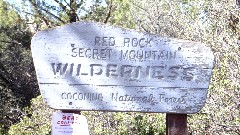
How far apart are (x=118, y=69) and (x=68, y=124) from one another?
0.54m

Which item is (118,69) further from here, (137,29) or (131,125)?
(137,29)

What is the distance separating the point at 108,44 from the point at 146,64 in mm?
287

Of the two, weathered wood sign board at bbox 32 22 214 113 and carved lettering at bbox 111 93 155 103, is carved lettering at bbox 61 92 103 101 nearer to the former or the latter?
weathered wood sign board at bbox 32 22 214 113

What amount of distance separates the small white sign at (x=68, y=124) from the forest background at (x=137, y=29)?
1.52 metres

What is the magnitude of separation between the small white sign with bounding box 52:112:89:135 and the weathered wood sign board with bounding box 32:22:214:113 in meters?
0.09

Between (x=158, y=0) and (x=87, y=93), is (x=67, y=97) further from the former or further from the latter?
(x=158, y=0)

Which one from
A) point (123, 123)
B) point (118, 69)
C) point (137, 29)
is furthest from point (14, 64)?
point (118, 69)

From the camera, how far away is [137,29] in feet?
36.0

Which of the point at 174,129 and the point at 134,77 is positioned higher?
the point at 134,77

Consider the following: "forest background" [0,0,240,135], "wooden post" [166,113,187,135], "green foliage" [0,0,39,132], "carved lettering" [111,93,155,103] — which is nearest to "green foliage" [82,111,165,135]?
"forest background" [0,0,240,135]

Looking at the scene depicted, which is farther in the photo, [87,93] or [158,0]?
[158,0]

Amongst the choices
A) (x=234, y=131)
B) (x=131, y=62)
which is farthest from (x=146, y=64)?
(x=234, y=131)

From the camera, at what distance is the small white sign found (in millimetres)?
2996

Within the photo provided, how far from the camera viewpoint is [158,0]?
1105 centimetres
